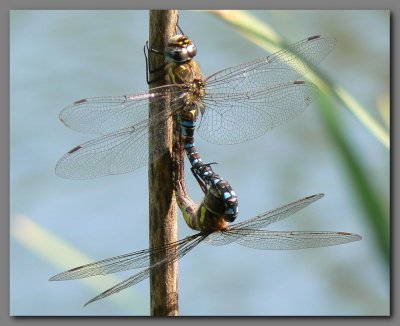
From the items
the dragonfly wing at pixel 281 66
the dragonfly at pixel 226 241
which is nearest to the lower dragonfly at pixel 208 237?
the dragonfly at pixel 226 241

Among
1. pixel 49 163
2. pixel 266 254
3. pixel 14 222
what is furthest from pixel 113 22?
pixel 266 254

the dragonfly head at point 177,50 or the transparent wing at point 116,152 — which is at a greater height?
the dragonfly head at point 177,50

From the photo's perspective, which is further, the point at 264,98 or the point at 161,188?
the point at 264,98

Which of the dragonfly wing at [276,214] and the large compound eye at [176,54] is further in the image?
the dragonfly wing at [276,214]

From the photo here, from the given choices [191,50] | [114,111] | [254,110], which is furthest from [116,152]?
[254,110]

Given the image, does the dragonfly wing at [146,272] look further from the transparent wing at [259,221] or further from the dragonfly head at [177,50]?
the dragonfly head at [177,50]

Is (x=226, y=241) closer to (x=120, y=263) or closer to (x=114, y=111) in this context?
(x=120, y=263)
